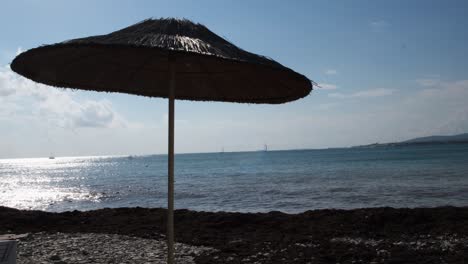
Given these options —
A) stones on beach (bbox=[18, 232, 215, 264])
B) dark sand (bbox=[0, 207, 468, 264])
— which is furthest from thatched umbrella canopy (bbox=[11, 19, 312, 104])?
dark sand (bbox=[0, 207, 468, 264])

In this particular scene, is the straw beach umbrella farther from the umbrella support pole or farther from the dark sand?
the dark sand

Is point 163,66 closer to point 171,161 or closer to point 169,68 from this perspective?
point 169,68

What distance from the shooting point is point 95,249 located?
8.73 metres

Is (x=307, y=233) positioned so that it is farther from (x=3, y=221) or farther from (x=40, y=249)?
(x=3, y=221)

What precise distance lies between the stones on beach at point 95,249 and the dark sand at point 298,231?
507mm

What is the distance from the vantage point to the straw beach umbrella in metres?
3.28

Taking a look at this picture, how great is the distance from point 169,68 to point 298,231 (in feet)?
24.4

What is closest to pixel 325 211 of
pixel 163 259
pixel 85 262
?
pixel 163 259

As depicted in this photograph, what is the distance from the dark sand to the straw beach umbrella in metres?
3.95

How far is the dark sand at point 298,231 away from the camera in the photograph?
8211 millimetres

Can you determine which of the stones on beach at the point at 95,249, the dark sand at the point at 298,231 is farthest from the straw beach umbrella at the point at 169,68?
the dark sand at the point at 298,231

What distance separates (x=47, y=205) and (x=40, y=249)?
2020 centimetres

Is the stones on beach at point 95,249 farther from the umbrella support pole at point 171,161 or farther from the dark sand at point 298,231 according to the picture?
the umbrella support pole at point 171,161

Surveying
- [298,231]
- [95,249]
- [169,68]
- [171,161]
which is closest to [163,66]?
[169,68]
